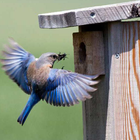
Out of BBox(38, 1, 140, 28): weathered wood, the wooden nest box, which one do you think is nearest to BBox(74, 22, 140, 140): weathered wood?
the wooden nest box

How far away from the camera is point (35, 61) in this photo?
4.70m

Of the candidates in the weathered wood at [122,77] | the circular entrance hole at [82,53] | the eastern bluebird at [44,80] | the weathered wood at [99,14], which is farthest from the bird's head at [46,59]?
the weathered wood at [99,14]

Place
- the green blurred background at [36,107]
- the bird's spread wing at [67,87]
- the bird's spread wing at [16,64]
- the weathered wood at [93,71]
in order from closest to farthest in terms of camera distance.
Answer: the bird's spread wing at [67,87], the weathered wood at [93,71], the bird's spread wing at [16,64], the green blurred background at [36,107]

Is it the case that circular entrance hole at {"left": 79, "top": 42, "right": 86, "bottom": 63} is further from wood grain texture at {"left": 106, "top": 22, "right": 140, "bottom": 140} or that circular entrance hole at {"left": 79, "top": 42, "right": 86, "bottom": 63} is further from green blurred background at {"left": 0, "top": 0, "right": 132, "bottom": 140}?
green blurred background at {"left": 0, "top": 0, "right": 132, "bottom": 140}

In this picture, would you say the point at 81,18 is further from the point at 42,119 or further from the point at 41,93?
the point at 42,119

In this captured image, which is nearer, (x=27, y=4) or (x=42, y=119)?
(x=42, y=119)

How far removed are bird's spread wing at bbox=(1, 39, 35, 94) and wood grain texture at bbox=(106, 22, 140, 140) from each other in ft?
2.75

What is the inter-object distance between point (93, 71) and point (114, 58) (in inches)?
8.2

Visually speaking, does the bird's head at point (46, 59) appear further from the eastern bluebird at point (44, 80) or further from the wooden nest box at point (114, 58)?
the wooden nest box at point (114, 58)

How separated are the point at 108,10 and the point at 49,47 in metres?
6.76

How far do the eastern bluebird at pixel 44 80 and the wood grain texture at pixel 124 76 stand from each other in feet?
0.63

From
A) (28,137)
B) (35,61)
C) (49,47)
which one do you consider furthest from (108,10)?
(49,47)

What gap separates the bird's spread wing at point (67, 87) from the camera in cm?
419

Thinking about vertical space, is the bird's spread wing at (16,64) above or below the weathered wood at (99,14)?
below
